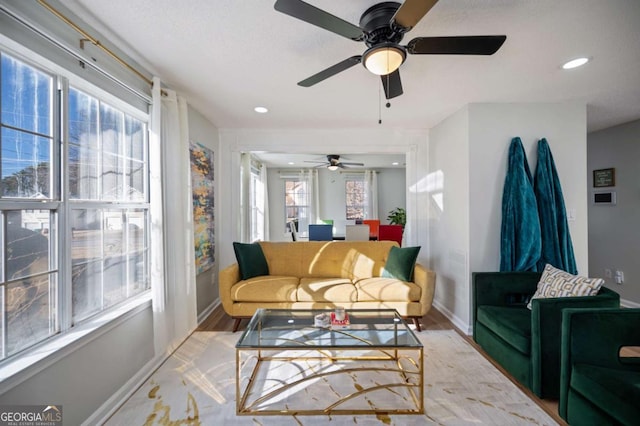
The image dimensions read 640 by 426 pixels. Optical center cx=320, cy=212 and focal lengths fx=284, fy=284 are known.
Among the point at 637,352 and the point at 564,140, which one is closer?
the point at 637,352

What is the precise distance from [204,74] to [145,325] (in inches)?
84.5

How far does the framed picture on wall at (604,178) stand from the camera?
3.94m

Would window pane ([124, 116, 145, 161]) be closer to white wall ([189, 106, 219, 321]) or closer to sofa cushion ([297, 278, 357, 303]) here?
white wall ([189, 106, 219, 321])

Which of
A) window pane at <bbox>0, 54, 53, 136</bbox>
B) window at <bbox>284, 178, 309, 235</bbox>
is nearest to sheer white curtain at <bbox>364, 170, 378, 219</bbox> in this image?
window at <bbox>284, 178, 309, 235</bbox>

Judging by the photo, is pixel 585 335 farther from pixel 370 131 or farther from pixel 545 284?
pixel 370 131

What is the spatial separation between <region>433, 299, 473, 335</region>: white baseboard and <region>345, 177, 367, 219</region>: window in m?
4.44

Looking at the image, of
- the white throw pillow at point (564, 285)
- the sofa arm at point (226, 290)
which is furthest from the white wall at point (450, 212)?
the sofa arm at point (226, 290)

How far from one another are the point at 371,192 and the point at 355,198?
0.49 m

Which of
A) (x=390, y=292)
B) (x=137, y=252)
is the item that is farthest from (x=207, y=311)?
(x=390, y=292)

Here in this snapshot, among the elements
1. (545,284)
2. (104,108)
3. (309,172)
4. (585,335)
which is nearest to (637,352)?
(545,284)

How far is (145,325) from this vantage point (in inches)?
90.5

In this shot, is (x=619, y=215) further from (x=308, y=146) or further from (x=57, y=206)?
(x=57, y=206)

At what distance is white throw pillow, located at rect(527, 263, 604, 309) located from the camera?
2018 mm

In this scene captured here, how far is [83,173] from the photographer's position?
1.85 metres
